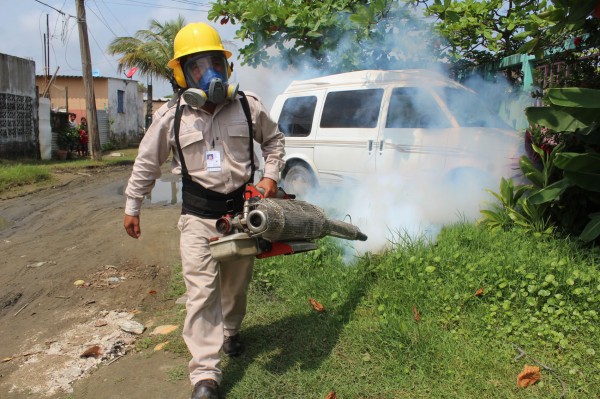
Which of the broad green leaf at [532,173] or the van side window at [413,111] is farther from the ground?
the van side window at [413,111]

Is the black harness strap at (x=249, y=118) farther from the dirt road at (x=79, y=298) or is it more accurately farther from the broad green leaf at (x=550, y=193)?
the broad green leaf at (x=550, y=193)

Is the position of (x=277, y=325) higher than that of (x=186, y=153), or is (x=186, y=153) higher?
(x=186, y=153)

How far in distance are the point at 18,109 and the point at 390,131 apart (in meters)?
15.1

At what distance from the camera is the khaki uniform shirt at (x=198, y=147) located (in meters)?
3.15

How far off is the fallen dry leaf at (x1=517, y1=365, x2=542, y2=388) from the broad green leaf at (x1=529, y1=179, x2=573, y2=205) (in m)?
1.61

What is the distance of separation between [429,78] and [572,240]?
2743 mm

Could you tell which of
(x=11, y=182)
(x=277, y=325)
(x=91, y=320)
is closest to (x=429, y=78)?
(x=277, y=325)

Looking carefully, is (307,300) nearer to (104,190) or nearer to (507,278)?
(507,278)

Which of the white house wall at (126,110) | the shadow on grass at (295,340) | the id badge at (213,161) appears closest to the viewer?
the id badge at (213,161)

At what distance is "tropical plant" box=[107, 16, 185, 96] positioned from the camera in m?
23.2

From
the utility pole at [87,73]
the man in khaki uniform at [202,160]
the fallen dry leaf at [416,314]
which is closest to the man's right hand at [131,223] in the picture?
the man in khaki uniform at [202,160]

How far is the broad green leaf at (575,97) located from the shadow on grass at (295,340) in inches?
75.9

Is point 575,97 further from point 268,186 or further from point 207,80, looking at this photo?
point 207,80

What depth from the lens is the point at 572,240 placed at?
4133 mm
